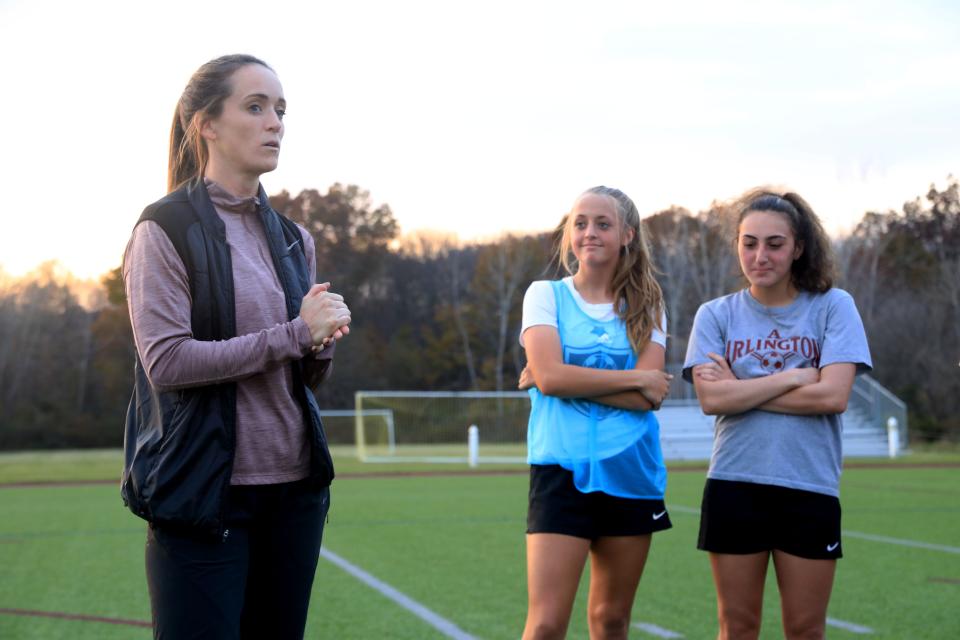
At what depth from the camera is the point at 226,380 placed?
8.64ft

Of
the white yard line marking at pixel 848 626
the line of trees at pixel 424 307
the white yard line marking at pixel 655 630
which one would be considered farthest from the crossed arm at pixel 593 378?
the line of trees at pixel 424 307

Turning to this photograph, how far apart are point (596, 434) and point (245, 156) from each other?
1.61 metres

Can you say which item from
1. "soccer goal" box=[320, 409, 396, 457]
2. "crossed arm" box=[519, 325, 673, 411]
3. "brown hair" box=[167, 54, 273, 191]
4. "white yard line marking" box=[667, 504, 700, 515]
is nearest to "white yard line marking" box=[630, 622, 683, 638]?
"crossed arm" box=[519, 325, 673, 411]

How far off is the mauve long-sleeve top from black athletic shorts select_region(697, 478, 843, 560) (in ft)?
5.40

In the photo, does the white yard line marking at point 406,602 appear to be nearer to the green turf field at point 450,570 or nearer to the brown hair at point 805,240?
the green turf field at point 450,570

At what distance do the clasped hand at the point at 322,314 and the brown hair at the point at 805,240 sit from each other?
1.88m

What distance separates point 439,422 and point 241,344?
29.2 m

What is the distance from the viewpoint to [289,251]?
2918 mm

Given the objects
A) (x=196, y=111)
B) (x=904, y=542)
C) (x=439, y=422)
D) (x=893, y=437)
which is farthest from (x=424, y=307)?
(x=196, y=111)

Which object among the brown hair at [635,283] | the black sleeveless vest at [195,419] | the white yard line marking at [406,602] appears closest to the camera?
the black sleeveless vest at [195,419]

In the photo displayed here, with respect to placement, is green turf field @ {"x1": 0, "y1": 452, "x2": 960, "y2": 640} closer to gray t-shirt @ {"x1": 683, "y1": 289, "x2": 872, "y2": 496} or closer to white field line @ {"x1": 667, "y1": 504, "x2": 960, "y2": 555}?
white field line @ {"x1": 667, "y1": 504, "x2": 960, "y2": 555}

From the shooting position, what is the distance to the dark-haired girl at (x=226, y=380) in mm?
2584

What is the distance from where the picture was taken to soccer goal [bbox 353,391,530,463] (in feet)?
103

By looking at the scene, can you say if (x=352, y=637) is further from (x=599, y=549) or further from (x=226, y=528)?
(x=226, y=528)
